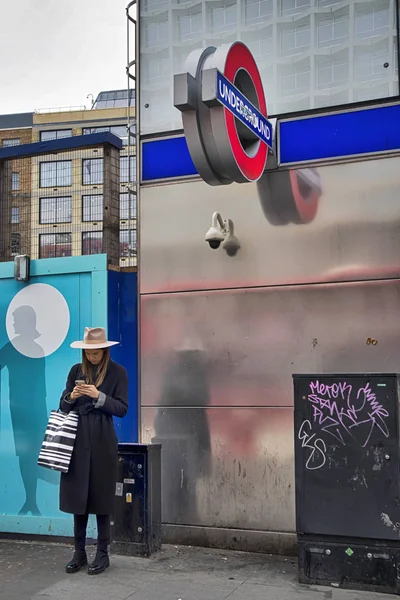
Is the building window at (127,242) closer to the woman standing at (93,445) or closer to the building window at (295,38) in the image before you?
the woman standing at (93,445)

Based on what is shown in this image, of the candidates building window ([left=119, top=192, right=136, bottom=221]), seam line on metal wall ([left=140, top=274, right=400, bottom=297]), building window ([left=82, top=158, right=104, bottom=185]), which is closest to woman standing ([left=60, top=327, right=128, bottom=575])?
seam line on metal wall ([left=140, top=274, right=400, bottom=297])

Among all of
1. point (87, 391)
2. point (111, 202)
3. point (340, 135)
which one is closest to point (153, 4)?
point (111, 202)

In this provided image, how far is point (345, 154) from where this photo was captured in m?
6.45

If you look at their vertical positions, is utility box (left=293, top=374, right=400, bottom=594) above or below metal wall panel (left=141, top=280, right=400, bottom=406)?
below

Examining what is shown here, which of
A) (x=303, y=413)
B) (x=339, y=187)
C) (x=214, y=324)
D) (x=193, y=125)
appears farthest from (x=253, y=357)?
(x=193, y=125)

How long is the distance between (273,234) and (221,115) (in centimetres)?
159

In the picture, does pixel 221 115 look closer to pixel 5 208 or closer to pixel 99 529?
pixel 99 529

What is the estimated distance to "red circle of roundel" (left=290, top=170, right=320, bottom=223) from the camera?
653 cm

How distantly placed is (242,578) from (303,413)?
150cm

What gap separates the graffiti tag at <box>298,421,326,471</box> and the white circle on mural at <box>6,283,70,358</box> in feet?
9.89

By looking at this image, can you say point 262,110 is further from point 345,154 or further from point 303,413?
point 303,413

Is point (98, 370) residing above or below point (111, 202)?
below

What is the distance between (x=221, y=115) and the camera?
5434 millimetres

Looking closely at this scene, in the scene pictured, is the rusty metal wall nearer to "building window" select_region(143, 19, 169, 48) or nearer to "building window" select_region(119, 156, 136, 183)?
"building window" select_region(119, 156, 136, 183)
